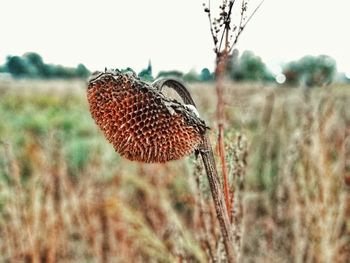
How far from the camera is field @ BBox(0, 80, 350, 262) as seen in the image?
2.28 m

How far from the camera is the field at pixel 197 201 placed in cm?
228

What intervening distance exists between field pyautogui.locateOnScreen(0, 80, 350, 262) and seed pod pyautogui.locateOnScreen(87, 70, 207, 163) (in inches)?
11.5

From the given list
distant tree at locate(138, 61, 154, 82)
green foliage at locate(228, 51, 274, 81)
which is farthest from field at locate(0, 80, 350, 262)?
distant tree at locate(138, 61, 154, 82)

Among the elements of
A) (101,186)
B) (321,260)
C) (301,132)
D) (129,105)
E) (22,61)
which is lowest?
(321,260)

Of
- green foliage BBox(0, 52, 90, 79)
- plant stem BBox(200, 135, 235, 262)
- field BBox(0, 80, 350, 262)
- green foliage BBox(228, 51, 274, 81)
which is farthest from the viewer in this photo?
green foliage BBox(0, 52, 90, 79)

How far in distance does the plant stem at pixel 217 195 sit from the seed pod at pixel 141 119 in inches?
1.1

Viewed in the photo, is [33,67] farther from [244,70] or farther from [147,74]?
[147,74]

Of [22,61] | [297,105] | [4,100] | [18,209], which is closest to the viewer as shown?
[18,209]

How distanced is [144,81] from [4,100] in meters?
9.17

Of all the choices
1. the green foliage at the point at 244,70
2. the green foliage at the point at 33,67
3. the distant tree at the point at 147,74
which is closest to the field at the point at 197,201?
the green foliage at the point at 244,70

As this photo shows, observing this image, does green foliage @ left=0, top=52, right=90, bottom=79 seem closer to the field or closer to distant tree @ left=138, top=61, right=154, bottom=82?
the field

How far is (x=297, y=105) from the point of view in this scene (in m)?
4.28

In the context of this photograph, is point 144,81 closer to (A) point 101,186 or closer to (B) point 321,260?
(B) point 321,260

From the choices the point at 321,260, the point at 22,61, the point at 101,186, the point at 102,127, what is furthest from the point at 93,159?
the point at 22,61
